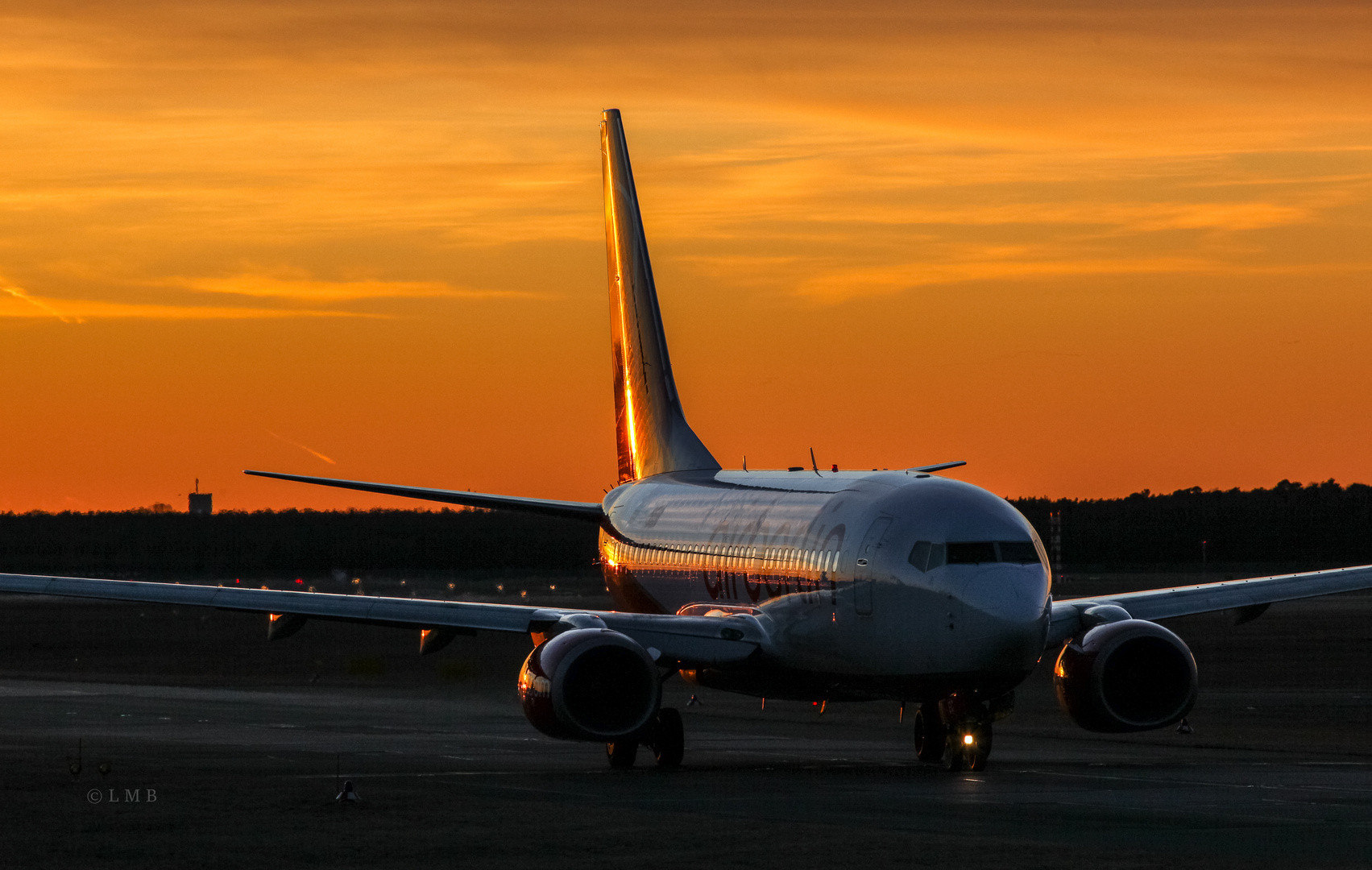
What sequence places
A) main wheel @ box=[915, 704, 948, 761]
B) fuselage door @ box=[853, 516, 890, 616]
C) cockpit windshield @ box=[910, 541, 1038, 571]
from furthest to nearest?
main wheel @ box=[915, 704, 948, 761] < fuselage door @ box=[853, 516, 890, 616] < cockpit windshield @ box=[910, 541, 1038, 571]

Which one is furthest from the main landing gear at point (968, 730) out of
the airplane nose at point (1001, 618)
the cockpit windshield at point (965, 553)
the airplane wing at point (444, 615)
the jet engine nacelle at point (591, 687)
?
the jet engine nacelle at point (591, 687)

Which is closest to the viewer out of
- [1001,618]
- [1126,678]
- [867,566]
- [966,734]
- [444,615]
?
[1001,618]

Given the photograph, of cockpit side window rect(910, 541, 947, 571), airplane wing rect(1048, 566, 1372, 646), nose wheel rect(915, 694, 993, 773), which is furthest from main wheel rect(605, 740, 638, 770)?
airplane wing rect(1048, 566, 1372, 646)

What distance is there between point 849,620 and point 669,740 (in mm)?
3345

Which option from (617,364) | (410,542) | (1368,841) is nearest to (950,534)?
(1368,841)

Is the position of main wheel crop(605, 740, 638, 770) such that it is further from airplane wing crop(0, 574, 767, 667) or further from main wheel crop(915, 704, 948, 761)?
main wheel crop(915, 704, 948, 761)

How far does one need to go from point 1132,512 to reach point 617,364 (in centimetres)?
13075

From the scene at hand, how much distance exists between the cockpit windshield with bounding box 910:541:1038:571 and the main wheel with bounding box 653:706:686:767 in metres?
4.44

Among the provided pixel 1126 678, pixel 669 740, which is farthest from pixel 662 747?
pixel 1126 678

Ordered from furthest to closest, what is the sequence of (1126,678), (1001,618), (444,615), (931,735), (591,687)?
(444,615) < (931,735) < (1126,678) < (591,687) < (1001,618)

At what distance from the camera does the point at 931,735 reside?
100 ft

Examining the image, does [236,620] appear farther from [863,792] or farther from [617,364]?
[863,792]

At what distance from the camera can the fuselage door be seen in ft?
93.4

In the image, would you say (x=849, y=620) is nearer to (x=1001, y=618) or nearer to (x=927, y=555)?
(x=927, y=555)
